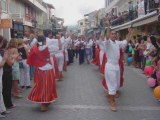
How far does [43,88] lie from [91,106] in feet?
4.09

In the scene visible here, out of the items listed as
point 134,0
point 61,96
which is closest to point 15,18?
point 134,0

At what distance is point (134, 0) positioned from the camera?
32.8 metres

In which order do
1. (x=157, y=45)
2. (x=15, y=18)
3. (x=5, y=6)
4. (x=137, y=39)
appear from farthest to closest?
1. (x=15, y=18)
2. (x=5, y=6)
3. (x=137, y=39)
4. (x=157, y=45)

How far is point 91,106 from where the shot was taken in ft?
28.1

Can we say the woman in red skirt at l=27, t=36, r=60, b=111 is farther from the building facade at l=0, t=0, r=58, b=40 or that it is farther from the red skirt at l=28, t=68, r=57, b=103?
the building facade at l=0, t=0, r=58, b=40

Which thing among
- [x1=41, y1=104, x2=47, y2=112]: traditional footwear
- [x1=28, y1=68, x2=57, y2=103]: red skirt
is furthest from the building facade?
[x1=41, y1=104, x2=47, y2=112]: traditional footwear

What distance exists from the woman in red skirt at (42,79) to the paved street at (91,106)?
0.91 ft

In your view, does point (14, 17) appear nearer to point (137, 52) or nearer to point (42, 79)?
point (137, 52)

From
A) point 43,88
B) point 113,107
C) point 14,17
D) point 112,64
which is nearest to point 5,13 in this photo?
point 14,17

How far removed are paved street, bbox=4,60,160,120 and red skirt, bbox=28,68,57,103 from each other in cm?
28

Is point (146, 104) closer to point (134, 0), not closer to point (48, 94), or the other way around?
point (48, 94)

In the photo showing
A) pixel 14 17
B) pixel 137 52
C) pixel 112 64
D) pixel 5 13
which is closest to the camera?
pixel 112 64

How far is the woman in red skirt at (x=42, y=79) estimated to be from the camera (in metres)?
8.23

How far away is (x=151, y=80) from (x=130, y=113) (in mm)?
3562
